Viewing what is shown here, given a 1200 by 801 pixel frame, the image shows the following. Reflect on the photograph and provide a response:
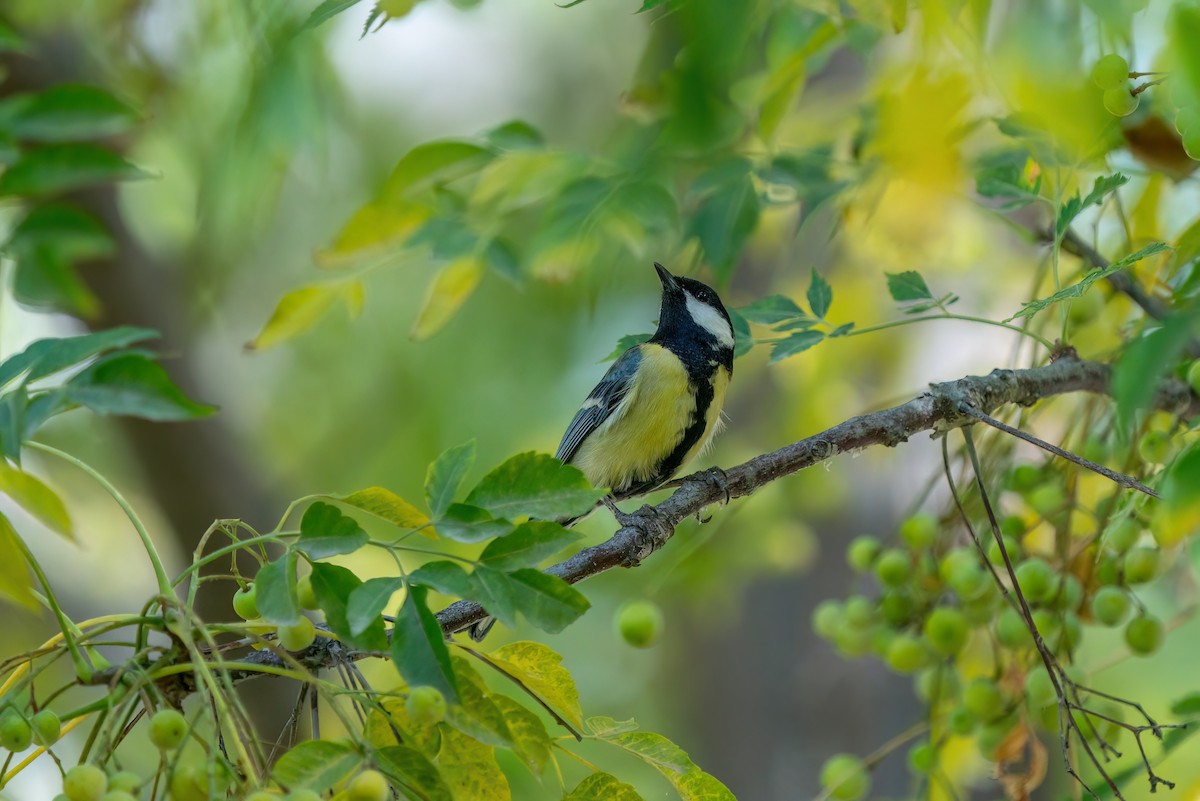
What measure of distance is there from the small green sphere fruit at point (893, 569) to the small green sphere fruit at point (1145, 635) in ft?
1.24

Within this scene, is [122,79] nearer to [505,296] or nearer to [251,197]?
[251,197]

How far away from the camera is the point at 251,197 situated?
238 centimetres

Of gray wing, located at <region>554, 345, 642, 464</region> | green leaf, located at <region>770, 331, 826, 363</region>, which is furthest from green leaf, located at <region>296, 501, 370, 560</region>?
gray wing, located at <region>554, 345, 642, 464</region>

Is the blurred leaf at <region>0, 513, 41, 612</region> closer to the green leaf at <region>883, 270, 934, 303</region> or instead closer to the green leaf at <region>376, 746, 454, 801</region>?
the green leaf at <region>376, 746, 454, 801</region>

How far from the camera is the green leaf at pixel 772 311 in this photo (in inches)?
71.4

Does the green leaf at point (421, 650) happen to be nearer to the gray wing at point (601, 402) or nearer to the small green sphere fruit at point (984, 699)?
the small green sphere fruit at point (984, 699)

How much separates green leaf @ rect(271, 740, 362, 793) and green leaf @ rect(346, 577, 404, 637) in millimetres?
114

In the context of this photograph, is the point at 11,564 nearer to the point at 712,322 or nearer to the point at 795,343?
the point at 795,343

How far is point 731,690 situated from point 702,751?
361mm

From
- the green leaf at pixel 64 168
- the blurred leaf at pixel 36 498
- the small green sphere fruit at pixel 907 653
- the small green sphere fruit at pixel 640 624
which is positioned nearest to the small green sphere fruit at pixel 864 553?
the small green sphere fruit at pixel 907 653

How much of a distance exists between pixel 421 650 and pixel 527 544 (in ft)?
0.52

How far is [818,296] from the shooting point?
1.83 metres

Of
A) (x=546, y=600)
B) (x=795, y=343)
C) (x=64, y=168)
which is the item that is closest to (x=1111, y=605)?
(x=795, y=343)

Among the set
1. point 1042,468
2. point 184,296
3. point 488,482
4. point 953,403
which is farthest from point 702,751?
point 488,482
